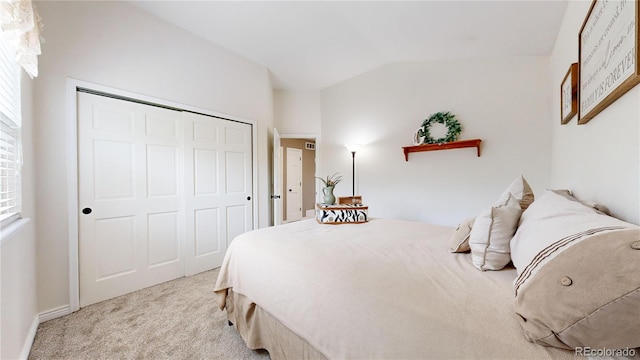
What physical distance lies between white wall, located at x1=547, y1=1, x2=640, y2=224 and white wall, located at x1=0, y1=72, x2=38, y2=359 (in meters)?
2.69

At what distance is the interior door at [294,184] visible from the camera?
6098 mm

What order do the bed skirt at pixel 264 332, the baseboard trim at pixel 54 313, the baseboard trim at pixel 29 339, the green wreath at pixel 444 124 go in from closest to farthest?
the bed skirt at pixel 264 332 < the baseboard trim at pixel 29 339 < the baseboard trim at pixel 54 313 < the green wreath at pixel 444 124

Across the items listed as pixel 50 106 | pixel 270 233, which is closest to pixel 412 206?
pixel 270 233

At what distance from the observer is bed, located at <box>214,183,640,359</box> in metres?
0.65

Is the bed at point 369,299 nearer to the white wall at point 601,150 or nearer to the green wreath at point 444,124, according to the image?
the white wall at point 601,150

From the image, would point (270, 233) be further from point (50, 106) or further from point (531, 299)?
point (50, 106)

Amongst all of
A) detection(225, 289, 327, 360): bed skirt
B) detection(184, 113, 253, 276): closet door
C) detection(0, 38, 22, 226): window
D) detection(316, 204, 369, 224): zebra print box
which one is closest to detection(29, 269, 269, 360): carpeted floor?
detection(225, 289, 327, 360): bed skirt

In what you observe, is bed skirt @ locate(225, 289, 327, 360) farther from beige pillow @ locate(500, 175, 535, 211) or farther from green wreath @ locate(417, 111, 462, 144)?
green wreath @ locate(417, 111, 462, 144)

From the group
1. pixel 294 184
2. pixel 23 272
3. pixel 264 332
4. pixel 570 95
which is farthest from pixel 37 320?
pixel 294 184

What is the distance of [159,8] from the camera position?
7.33ft

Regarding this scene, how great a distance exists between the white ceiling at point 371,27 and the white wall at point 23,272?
1559 millimetres

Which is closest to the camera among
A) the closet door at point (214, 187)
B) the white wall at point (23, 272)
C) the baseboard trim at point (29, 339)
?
the white wall at point (23, 272)

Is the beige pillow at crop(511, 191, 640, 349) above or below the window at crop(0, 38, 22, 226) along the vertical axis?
below

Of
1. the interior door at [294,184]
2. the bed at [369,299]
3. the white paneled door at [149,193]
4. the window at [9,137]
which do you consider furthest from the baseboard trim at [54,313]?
the interior door at [294,184]
